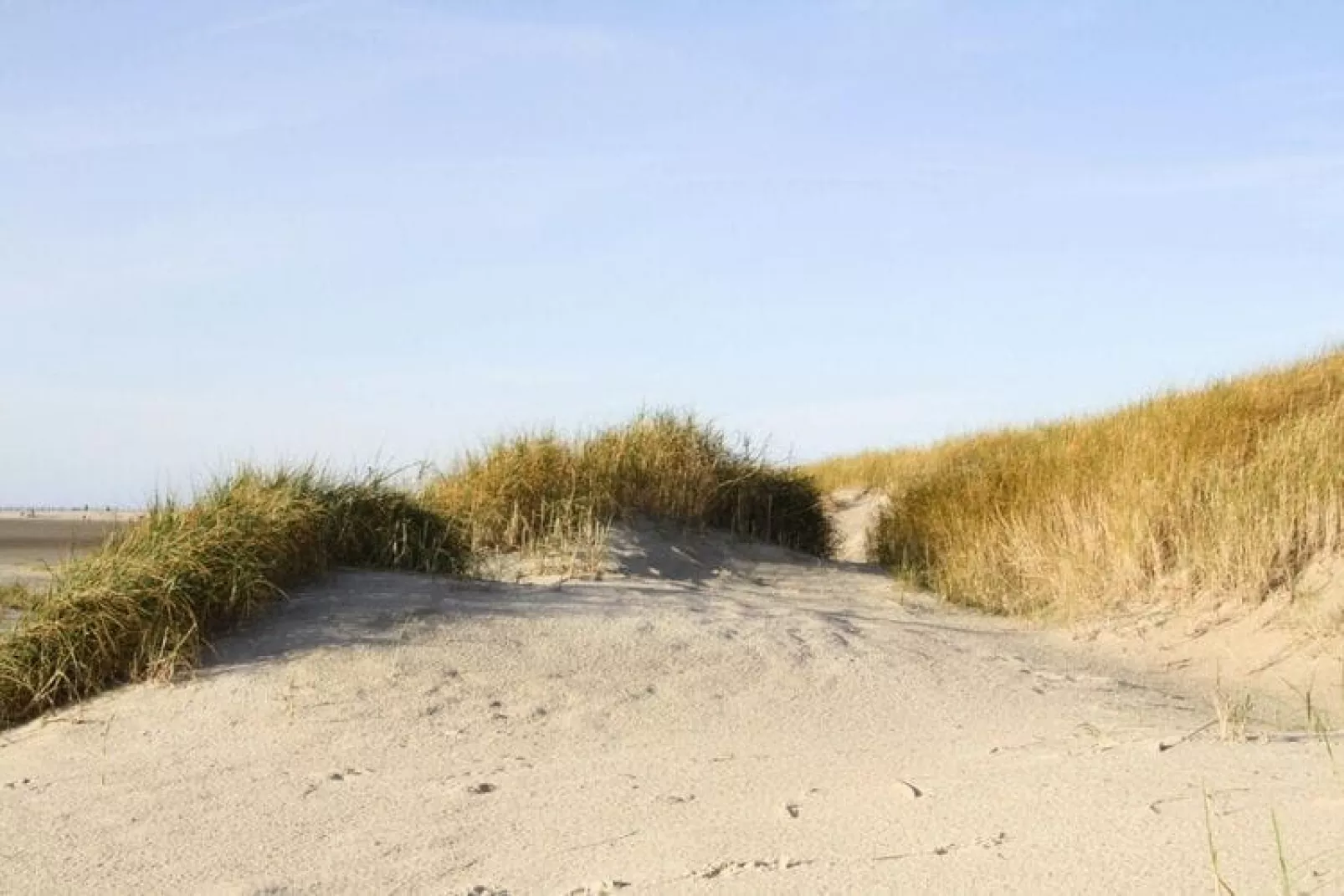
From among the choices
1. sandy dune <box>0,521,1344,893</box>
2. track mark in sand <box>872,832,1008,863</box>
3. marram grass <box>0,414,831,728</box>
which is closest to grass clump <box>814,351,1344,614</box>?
sandy dune <box>0,521,1344,893</box>

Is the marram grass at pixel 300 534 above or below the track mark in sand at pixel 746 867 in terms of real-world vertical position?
above

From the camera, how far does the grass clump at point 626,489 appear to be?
34.1 feet

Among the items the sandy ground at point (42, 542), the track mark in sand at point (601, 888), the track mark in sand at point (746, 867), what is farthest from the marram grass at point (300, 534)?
the track mark in sand at point (746, 867)

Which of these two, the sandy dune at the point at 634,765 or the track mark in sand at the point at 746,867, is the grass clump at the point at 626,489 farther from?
the track mark in sand at the point at 746,867

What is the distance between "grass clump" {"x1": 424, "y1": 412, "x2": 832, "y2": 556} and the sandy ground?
2.37 m

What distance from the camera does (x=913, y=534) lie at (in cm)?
1150

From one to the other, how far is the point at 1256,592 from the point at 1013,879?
216 inches

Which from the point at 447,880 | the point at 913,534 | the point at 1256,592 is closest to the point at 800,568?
the point at 913,534

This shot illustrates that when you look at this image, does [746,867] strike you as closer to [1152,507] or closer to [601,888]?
[601,888]

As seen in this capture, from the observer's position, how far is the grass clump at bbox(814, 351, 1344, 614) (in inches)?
325

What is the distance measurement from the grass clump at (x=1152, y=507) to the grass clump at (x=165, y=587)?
457 centimetres

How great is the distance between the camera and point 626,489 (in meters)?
11.3

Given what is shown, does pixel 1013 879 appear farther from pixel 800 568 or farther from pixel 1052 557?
pixel 800 568

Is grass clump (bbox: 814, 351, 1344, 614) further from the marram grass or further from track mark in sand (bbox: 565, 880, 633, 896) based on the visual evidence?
track mark in sand (bbox: 565, 880, 633, 896)
